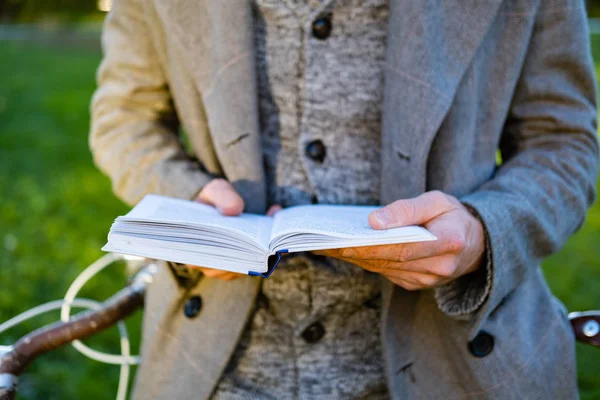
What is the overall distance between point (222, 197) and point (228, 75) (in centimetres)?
28

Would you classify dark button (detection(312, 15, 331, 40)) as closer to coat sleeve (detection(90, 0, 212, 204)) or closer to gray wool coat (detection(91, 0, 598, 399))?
gray wool coat (detection(91, 0, 598, 399))

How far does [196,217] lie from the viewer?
1185 millimetres

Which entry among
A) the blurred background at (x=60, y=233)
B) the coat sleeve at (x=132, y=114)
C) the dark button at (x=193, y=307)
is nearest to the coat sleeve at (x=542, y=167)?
the dark button at (x=193, y=307)

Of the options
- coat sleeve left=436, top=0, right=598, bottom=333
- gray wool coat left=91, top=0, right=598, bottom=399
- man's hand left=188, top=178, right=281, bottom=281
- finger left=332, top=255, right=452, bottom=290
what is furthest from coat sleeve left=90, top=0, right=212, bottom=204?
coat sleeve left=436, top=0, right=598, bottom=333

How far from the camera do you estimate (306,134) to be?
147cm

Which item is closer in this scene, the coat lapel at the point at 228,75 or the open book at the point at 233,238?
the open book at the point at 233,238

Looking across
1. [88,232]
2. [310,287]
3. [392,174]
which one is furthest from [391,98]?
[88,232]

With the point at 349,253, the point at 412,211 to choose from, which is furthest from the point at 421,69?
the point at 349,253

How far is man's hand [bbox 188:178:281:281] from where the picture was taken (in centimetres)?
132

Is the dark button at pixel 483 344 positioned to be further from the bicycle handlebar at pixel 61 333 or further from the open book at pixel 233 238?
the bicycle handlebar at pixel 61 333

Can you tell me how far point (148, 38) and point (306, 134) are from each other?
46 centimetres

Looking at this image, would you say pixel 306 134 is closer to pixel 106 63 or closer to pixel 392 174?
pixel 392 174

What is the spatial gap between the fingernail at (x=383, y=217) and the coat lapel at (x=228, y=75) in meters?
0.40

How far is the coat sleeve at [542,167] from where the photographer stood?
1314mm
